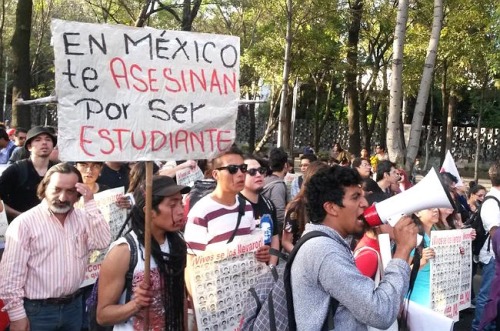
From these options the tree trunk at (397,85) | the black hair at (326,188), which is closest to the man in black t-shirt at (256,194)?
the black hair at (326,188)

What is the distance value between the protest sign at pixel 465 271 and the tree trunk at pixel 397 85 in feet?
16.9

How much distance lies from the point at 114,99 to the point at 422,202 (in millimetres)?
1601

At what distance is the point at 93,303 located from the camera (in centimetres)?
331

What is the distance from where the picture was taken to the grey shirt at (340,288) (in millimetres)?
2635

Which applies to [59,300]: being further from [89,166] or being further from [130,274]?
[89,166]

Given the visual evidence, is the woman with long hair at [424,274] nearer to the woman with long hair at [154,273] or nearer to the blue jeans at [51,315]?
the woman with long hair at [154,273]

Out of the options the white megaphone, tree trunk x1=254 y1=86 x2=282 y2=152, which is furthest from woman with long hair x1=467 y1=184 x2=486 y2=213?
tree trunk x1=254 y1=86 x2=282 y2=152

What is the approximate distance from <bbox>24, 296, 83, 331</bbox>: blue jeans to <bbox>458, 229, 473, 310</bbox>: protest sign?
319cm

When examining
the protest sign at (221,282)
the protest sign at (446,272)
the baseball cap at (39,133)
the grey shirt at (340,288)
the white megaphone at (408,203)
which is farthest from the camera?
the baseball cap at (39,133)

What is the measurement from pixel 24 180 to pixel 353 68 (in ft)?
54.9

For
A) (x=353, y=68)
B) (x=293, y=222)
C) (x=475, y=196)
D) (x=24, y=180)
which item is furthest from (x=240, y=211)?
(x=353, y=68)

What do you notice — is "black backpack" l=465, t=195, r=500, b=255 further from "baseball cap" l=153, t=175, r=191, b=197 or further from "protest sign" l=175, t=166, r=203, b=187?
"baseball cap" l=153, t=175, r=191, b=197

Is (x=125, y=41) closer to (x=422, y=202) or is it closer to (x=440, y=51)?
(x=422, y=202)

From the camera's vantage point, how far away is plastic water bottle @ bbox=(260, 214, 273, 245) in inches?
203
